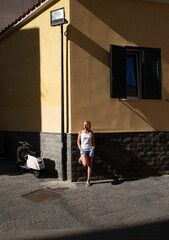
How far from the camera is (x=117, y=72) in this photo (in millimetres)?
7305

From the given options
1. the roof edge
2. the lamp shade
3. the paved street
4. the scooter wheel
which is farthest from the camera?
the roof edge

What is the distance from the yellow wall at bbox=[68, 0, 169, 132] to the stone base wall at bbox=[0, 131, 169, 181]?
0.28 m

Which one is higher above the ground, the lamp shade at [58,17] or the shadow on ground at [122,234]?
the lamp shade at [58,17]

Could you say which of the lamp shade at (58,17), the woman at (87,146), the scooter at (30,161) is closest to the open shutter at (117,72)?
the woman at (87,146)

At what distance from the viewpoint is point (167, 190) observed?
6.12 meters

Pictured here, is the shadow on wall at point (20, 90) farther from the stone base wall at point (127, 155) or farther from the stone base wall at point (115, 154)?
the stone base wall at point (127, 155)

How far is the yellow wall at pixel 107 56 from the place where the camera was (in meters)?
6.96

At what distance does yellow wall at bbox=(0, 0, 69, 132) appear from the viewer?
739cm

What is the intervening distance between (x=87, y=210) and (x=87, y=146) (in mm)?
1915

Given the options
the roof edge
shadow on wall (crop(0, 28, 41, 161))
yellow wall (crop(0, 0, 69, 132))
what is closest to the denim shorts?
yellow wall (crop(0, 0, 69, 132))

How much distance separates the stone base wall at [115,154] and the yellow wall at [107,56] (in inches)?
11.1

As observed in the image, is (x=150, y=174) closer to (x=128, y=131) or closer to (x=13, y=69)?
(x=128, y=131)

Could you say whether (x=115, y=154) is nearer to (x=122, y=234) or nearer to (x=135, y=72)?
(x=135, y=72)

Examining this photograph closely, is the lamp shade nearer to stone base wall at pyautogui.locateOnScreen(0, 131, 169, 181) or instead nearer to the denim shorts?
stone base wall at pyautogui.locateOnScreen(0, 131, 169, 181)
